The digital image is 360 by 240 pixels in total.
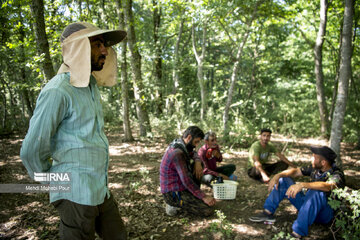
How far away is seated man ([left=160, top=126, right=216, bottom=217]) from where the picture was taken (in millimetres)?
3627

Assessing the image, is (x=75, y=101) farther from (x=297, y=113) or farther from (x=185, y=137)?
(x=297, y=113)

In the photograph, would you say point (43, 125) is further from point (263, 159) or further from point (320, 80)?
point (320, 80)

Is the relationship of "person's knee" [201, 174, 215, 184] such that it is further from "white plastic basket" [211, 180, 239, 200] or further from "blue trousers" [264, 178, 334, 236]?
"blue trousers" [264, 178, 334, 236]

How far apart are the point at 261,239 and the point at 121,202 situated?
239 centimetres

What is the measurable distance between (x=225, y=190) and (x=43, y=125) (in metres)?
3.53

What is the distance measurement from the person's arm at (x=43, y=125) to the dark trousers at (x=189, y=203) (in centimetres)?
254

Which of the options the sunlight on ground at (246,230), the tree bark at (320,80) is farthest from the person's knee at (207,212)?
the tree bark at (320,80)

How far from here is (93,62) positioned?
5.98ft

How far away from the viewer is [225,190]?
169 inches

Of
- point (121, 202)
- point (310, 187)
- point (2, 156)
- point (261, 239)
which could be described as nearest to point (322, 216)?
point (310, 187)

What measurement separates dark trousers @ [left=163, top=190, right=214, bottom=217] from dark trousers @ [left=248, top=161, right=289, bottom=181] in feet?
6.45

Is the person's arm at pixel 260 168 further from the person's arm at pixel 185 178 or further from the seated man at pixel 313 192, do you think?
the person's arm at pixel 185 178

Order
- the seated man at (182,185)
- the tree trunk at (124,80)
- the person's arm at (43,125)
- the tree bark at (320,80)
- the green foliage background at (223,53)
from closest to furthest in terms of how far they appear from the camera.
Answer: the person's arm at (43,125)
the seated man at (182,185)
the green foliage background at (223,53)
the tree trunk at (124,80)
the tree bark at (320,80)

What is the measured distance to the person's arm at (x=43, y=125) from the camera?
57.9 inches
